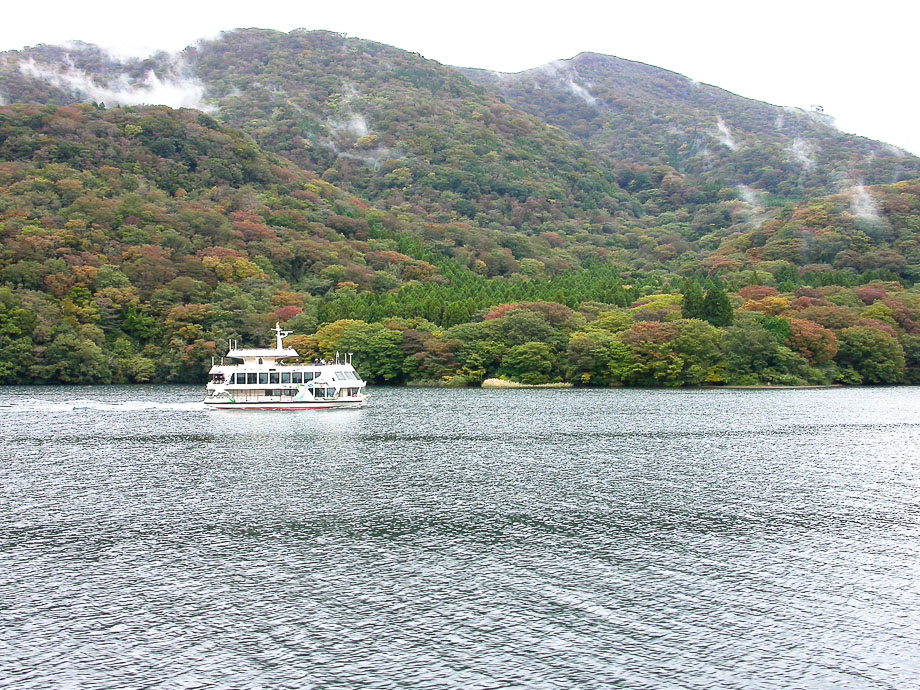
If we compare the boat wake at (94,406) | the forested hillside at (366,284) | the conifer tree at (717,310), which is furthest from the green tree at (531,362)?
the boat wake at (94,406)

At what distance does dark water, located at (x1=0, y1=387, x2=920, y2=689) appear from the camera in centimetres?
1892

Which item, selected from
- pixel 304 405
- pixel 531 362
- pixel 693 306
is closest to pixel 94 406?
pixel 304 405

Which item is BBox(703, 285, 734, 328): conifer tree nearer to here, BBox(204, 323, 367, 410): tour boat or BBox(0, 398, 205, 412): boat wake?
BBox(204, 323, 367, 410): tour boat

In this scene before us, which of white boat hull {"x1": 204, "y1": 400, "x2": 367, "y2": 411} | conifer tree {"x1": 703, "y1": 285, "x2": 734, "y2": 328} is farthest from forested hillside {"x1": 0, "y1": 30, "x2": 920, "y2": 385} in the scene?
white boat hull {"x1": 204, "y1": 400, "x2": 367, "y2": 411}

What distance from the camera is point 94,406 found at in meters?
73.6

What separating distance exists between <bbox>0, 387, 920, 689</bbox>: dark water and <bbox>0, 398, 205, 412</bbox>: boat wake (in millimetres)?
19830

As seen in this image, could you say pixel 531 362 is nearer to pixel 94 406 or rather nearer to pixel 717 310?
pixel 717 310

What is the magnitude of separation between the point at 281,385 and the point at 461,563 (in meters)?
52.9

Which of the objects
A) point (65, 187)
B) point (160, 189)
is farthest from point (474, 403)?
point (160, 189)

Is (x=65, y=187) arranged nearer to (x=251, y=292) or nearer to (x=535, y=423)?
(x=251, y=292)

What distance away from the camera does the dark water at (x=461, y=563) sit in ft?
62.1

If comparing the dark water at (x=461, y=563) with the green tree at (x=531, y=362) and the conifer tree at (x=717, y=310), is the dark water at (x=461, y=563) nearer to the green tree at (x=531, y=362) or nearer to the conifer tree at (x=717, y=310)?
the green tree at (x=531, y=362)

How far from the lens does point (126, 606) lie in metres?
22.3

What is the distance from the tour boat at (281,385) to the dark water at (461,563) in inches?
888
